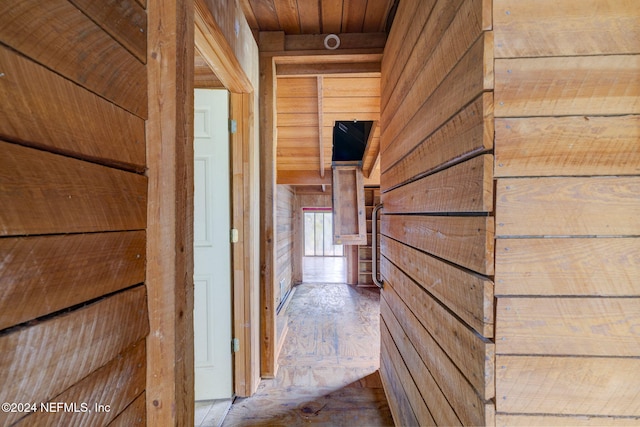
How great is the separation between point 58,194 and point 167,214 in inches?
11.5

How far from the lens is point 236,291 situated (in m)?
1.86

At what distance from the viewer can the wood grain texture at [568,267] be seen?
652 mm

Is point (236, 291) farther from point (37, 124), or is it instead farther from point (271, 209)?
point (37, 124)

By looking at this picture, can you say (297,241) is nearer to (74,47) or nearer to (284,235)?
(284,235)

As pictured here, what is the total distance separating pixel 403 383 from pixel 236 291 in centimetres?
114

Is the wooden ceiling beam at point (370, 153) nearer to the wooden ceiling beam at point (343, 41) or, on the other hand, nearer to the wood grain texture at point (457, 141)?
the wooden ceiling beam at point (343, 41)

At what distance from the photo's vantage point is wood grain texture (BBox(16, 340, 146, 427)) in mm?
503

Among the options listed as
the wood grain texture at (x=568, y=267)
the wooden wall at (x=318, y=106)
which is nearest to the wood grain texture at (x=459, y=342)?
the wood grain texture at (x=568, y=267)

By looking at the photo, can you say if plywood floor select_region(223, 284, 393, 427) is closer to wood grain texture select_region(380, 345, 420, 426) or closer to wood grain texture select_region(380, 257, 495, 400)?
wood grain texture select_region(380, 345, 420, 426)

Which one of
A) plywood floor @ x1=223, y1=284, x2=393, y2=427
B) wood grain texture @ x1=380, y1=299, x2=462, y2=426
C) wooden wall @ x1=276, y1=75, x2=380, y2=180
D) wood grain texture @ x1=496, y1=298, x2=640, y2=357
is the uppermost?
wooden wall @ x1=276, y1=75, x2=380, y2=180

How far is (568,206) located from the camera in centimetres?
66

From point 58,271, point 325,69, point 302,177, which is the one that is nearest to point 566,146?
point 58,271

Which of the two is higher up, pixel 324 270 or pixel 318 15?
pixel 318 15

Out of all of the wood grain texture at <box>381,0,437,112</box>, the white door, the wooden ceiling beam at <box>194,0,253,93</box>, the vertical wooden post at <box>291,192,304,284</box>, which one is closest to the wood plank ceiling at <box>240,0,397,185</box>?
the wood grain texture at <box>381,0,437,112</box>
